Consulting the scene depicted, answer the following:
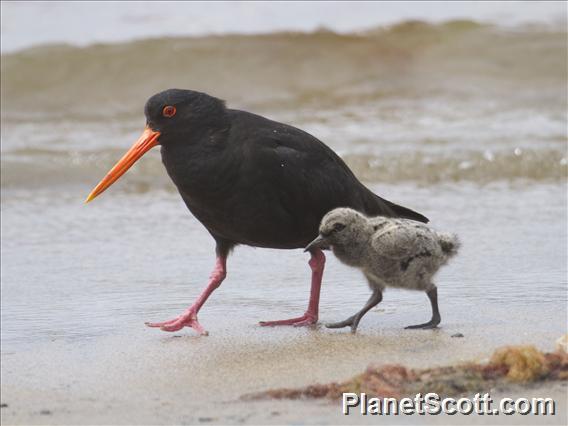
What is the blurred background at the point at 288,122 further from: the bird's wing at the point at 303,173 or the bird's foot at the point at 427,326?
the bird's wing at the point at 303,173

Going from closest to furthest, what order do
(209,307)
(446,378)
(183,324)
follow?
(446,378) → (183,324) → (209,307)

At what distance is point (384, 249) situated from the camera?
16.7 ft

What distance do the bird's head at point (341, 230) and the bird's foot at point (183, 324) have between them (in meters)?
0.75

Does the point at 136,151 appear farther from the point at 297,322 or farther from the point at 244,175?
the point at 297,322

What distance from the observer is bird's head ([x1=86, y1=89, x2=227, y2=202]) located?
5.58 m

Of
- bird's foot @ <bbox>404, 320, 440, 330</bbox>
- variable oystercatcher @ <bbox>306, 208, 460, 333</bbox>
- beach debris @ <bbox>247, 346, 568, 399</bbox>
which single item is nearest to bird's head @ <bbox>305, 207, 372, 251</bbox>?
variable oystercatcher @ <bbox>306, 208, 460, 333</bbox>

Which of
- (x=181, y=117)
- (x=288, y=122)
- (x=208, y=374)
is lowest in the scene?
(x=208, y=374)

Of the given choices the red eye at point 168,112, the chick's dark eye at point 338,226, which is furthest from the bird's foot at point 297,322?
the red eye at point 168,112

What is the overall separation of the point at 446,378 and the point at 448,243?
1205 millimetres

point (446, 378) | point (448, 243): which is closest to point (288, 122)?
point (448, 243)

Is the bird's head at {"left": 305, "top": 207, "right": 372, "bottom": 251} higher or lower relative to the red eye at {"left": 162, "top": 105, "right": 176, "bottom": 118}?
lower

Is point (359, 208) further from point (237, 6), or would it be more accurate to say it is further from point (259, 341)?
point (237, 6)

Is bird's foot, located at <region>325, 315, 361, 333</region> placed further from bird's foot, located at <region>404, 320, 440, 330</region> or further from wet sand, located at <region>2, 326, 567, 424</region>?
bird's foot, located at <region>404, 320, 440, 330</region>

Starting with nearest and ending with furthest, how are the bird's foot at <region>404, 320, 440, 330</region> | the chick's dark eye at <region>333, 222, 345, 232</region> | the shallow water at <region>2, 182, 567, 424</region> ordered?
the shallow water at <region>2, 182, 567, 424</region> < the chick's dark eye at <region>333, 222, 345, 232</region> < the bird's foot at <region>404, 320, 440, 330</region>
